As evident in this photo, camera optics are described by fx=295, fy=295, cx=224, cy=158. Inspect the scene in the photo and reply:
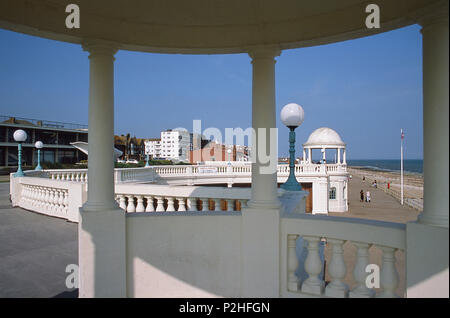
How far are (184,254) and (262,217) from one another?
1271 mm

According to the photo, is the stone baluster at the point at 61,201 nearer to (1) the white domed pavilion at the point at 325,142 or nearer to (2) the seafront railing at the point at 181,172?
(2) the seafront railing at the point at 181,172

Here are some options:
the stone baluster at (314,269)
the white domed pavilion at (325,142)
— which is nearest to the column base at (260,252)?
the stone baluster at (314,269)

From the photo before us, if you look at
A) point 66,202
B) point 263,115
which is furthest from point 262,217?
point 66,202

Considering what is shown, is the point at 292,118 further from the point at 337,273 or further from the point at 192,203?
the point at 337,273

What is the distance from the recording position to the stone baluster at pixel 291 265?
3.94m

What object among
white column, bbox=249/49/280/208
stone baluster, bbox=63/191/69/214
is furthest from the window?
white column, bbox=249/49/280/208

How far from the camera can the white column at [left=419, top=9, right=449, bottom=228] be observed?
2.96 m

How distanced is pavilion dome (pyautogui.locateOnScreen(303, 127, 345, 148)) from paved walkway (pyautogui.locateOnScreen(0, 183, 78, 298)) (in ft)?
96.5

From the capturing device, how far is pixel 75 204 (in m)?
9.11

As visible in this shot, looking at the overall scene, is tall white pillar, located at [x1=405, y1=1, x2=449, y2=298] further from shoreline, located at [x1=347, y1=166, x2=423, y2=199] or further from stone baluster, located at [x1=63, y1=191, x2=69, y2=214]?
shoreline, located at [x1=347, y1=166, x2=423, y2=199]

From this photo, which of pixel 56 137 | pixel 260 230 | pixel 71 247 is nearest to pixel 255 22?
pixel 260 230

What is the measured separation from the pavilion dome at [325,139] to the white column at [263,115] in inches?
1208

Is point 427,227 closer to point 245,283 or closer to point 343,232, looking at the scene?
point 343,232
